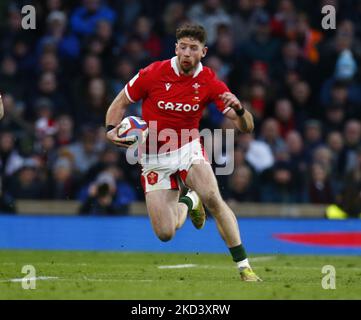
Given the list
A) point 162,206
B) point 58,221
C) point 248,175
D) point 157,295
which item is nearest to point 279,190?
point 248,175

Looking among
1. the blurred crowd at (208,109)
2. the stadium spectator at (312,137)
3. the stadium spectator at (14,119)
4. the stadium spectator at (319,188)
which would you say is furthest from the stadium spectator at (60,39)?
the stadium spectator at (319,188)

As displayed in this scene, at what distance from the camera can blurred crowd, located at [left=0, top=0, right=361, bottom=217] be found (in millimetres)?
16312

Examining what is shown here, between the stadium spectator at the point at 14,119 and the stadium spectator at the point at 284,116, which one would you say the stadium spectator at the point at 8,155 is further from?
the stadium spectator at the point at 284,116

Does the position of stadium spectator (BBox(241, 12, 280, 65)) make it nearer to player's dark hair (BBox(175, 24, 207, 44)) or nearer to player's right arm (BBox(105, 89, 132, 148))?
player's right arm (BBox(105, 89, 132, 148))

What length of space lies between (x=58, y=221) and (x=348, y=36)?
6460 millimetres

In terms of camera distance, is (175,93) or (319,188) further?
(319,188)

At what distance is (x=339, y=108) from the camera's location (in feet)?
58.6

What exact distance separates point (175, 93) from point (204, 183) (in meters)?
1.02

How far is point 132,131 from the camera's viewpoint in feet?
34.2

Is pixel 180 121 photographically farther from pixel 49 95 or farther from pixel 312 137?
pixel 49 95

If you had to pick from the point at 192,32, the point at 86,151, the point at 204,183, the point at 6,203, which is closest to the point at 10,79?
the point at 86,151

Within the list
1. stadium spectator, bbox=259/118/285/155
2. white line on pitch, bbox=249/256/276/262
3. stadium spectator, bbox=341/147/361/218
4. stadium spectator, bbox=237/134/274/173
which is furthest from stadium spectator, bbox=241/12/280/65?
white line on pitch, bbox=249/256/276/262

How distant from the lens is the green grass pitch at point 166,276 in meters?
8.97

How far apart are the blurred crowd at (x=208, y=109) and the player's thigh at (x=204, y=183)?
205 inches
